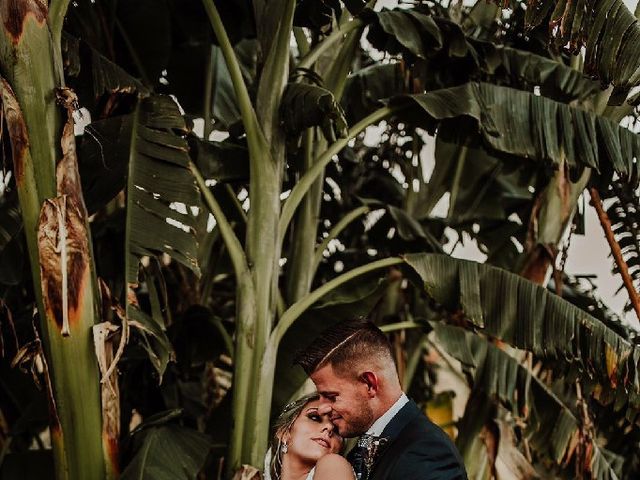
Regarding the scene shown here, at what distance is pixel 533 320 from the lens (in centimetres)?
502

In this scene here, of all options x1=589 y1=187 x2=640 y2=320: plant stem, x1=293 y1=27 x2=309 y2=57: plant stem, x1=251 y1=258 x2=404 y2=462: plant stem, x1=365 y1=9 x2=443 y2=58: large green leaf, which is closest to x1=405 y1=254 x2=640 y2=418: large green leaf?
x1=589 y1=187 x2=640 y2=320: plant stem

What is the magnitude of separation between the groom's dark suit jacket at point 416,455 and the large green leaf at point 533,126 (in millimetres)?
2724

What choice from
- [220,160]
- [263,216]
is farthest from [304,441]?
[220,160]

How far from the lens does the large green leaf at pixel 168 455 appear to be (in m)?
4.32

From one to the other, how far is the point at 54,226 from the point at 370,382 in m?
1.97

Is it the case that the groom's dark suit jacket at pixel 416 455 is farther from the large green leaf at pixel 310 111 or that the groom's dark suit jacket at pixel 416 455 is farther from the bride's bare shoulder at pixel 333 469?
the large green leaf at pixel 310 111

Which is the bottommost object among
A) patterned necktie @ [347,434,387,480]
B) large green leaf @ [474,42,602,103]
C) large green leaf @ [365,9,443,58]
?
patterned necktie @ [347,434,387,480]

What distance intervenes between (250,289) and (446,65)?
73.0 inches

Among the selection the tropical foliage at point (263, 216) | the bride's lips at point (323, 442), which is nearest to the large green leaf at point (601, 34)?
the tropical foliage at point (263, 216)

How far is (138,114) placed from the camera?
4883 millimetres

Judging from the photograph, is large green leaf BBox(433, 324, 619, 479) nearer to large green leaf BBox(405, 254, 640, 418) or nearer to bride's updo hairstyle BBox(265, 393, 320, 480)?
large green leaf BBox(405, 254, 640, 418)

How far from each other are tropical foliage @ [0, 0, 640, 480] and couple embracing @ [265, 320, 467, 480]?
1.67m

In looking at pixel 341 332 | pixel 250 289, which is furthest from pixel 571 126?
pixel 341 332

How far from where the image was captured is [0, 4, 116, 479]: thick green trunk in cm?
414
